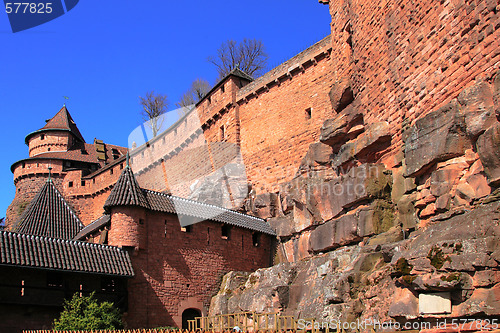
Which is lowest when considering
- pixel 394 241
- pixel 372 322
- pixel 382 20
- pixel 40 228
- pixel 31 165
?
pixel 372 322

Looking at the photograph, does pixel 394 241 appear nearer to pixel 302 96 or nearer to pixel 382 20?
pixel 382 20

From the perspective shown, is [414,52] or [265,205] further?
[265,205]

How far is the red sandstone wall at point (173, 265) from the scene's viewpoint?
56.4 ft

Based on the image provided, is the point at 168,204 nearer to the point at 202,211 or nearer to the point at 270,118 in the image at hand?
the point at 202,211

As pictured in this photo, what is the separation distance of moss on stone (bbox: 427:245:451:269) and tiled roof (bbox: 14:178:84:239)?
19500mm

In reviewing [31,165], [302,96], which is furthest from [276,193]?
[31,165]

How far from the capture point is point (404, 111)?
12.8 meters

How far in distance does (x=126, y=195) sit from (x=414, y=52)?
36.0 ft

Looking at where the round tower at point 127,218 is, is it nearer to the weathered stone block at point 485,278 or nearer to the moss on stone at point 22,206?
the weathered stone block at point 485,278

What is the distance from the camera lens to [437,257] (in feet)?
29.3

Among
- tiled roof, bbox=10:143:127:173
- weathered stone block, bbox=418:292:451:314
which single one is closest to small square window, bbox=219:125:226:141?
tiled roof, bbox=10:143:127:173

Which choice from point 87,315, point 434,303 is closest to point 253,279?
point 87,315

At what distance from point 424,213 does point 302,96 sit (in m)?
12.4

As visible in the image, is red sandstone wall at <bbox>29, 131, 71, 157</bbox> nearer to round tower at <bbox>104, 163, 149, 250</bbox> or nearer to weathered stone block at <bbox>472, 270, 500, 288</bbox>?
round tower at <bbox>104, 163, 149, 250</bbox>
